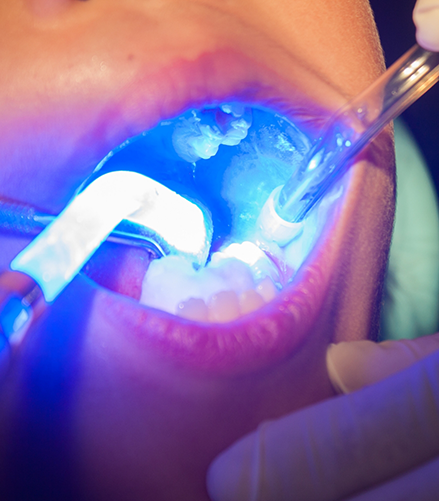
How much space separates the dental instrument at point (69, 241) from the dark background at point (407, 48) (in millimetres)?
939

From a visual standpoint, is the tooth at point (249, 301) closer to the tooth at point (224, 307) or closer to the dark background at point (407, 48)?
the tooth at point (224, 307)

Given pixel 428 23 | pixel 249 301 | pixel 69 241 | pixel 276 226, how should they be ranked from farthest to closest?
pixel 276 226 < pixel 249 301 < pixel 428 23 < pixel 69 241

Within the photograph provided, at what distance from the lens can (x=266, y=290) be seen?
2.42 ft

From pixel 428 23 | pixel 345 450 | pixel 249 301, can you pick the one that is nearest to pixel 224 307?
pixel 249 301

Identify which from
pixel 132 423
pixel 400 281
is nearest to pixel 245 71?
pixel 132 423

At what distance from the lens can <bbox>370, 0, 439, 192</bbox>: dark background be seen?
125 centimetres

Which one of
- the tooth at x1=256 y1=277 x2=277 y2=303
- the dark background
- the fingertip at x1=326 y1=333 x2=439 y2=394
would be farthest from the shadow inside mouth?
the dark background

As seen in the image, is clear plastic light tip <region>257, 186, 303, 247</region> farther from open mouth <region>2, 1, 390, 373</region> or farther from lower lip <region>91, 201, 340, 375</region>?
lower lip <region>91, 201, 340, 375</region>

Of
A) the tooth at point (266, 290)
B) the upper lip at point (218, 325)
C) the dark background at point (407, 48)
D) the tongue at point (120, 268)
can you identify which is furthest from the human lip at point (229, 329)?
the dark background at point (407, 48)

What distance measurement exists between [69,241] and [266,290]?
401mm

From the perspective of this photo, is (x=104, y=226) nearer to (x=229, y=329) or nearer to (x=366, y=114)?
(x=229, y=329)

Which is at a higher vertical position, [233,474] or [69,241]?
[69,241]

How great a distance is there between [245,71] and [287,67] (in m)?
0.07

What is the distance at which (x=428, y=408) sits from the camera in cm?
51
